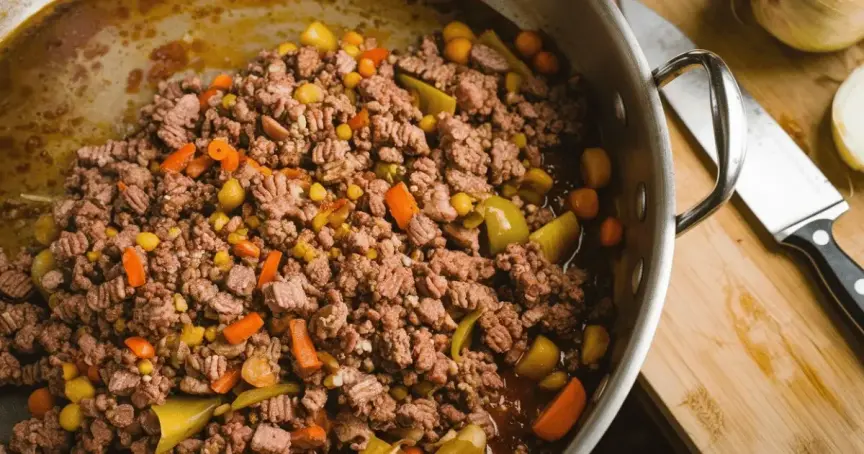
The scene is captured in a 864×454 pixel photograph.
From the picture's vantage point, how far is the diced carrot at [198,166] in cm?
221

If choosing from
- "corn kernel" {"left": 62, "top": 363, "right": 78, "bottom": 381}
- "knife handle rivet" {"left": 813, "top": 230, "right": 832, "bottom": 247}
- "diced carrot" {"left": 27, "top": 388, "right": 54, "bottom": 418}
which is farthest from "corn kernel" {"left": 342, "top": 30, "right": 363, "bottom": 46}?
"knife handle rivet" {"left": 813, "top": 230, "right": 832, "bottom": 247}

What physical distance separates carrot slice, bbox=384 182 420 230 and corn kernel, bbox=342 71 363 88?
442mm

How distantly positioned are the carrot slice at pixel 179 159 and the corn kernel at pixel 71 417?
0.76m

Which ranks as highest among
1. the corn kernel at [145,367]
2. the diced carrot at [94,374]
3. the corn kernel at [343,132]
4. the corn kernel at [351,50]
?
the corn kernel at [351,50]

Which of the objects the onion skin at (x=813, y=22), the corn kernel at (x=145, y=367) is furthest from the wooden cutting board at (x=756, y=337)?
the corn kernel at (x=145, y=367)

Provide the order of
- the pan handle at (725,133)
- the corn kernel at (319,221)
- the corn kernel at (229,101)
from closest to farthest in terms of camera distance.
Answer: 1. the pan handle at (725,133)
2. the corn kernel at (319,221)
3. the corn kernel at (229,101)

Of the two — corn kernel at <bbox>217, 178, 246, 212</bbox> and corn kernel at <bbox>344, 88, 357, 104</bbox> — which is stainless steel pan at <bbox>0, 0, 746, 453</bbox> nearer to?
corn kernel at <bbox>344, 88, 357, 104</bbox>

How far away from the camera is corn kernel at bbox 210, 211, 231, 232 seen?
208cm

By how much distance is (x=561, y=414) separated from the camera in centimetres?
194

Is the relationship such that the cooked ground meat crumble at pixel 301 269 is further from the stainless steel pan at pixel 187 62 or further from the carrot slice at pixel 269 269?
the stainless steel pan at pixel 187 62

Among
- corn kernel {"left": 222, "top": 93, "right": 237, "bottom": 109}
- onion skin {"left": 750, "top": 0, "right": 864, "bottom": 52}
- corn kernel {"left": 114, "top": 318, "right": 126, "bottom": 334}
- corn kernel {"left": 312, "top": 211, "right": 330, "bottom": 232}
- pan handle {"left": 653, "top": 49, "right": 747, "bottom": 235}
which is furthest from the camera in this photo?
corn kernel {"left": 222, "top": 93, "right": 237, "bottom": 109}

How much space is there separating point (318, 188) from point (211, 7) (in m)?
0.95

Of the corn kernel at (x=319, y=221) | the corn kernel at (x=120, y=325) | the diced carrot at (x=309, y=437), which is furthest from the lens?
the corn kernel at (x=319, y=221)

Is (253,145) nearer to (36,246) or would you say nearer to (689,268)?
(36,246)
